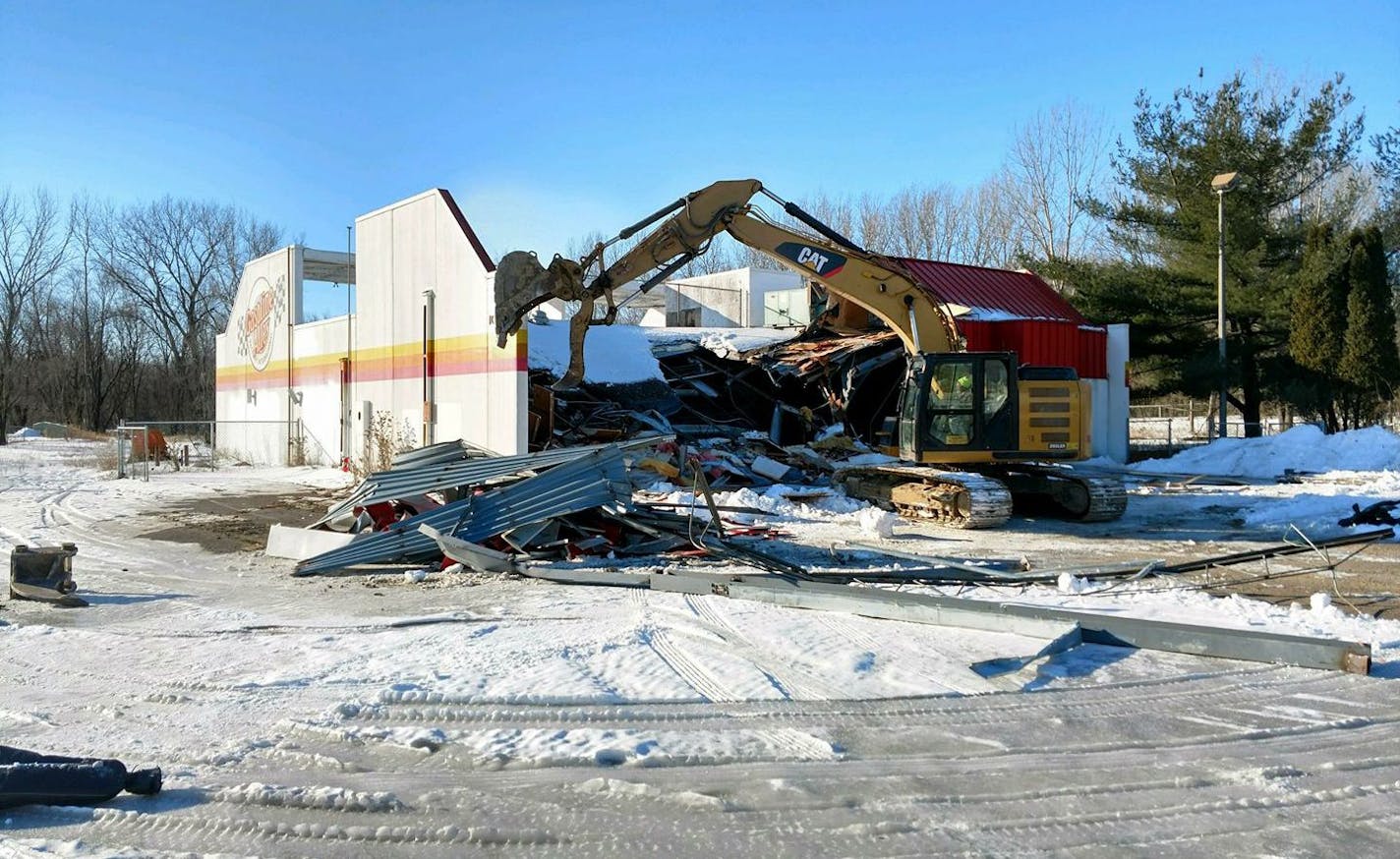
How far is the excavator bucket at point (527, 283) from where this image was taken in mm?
13633

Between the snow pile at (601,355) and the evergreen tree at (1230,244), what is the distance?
48.4ft

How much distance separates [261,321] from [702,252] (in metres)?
22.2

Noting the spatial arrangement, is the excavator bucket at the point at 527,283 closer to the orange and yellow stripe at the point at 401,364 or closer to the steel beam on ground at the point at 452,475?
the steel beam on ground at the point at 452,475

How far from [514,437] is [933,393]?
7721mm

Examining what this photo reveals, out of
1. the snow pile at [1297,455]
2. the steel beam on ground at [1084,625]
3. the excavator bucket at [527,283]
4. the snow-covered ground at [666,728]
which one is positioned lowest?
the snow-covered ground at [666,728]

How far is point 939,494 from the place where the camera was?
14.2 meters

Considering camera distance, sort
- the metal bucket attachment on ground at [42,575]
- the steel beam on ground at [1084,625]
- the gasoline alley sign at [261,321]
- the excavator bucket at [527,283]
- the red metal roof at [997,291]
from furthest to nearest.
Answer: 1. the gasoline alley sign at [261,321]
2. the red metal roof at [997,291]
3. the excavator bucket at [527,283]
4. the metal bucket attachment on ground at [42,575]
5. the steel beam on ground at [1084,625]

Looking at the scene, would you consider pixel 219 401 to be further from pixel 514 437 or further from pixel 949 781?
pixel 949 781

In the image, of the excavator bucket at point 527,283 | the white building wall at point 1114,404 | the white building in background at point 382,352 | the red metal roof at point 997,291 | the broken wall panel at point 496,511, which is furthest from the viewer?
the red metal roof at point 997,291

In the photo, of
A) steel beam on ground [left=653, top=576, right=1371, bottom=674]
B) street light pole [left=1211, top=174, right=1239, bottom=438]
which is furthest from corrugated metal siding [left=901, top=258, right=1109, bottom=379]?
steel beam on ground [left=653, top=576, right=1371, bottom=674]

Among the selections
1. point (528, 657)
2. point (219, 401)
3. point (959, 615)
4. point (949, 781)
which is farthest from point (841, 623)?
point (219, 401)

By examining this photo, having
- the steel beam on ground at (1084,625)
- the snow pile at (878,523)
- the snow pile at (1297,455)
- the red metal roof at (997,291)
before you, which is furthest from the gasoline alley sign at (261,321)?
the steel beam on ground at (1084,625)

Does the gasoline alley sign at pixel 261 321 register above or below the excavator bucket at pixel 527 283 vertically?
above

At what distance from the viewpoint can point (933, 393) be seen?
14.3 m
